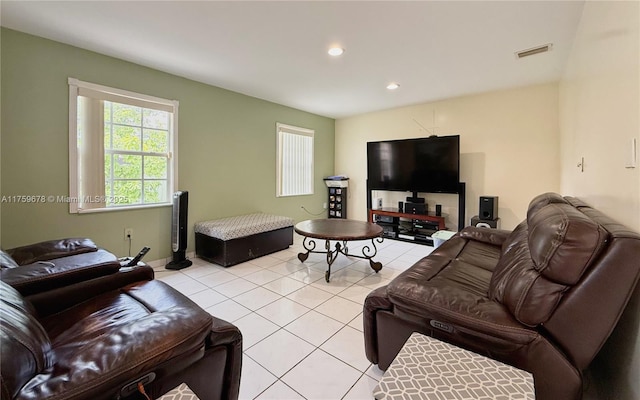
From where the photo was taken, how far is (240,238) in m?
3.47

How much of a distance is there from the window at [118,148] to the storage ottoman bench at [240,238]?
2.28 ft

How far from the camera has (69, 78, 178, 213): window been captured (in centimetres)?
281

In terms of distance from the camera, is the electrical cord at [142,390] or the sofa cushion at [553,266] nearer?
the electrical cord at [142,390]

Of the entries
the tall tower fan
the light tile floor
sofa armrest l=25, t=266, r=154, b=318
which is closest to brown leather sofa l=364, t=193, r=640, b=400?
the light tile floor

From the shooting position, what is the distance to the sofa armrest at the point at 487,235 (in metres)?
2.63

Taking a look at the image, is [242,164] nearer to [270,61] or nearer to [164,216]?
[164,216]

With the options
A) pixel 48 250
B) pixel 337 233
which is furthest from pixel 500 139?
pixel 48 250

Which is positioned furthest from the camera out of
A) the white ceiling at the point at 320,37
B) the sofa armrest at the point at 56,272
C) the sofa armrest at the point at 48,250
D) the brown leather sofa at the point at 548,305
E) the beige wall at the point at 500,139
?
the beige wall at the point at 500,139

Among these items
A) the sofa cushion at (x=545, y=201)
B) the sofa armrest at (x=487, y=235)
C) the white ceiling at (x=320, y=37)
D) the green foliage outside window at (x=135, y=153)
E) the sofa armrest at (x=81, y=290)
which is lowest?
the sofa armrest at (x=81, y=290)

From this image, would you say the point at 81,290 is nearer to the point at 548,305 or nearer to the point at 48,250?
the point at 48,250

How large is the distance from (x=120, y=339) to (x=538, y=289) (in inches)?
60.7

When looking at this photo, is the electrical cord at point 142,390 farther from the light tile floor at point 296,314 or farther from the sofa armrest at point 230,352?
the light tile floor at point 296,314

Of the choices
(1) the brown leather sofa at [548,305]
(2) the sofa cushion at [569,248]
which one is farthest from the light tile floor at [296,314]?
(2) the sofa cushion at [569,248]

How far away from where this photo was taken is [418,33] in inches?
96.7
